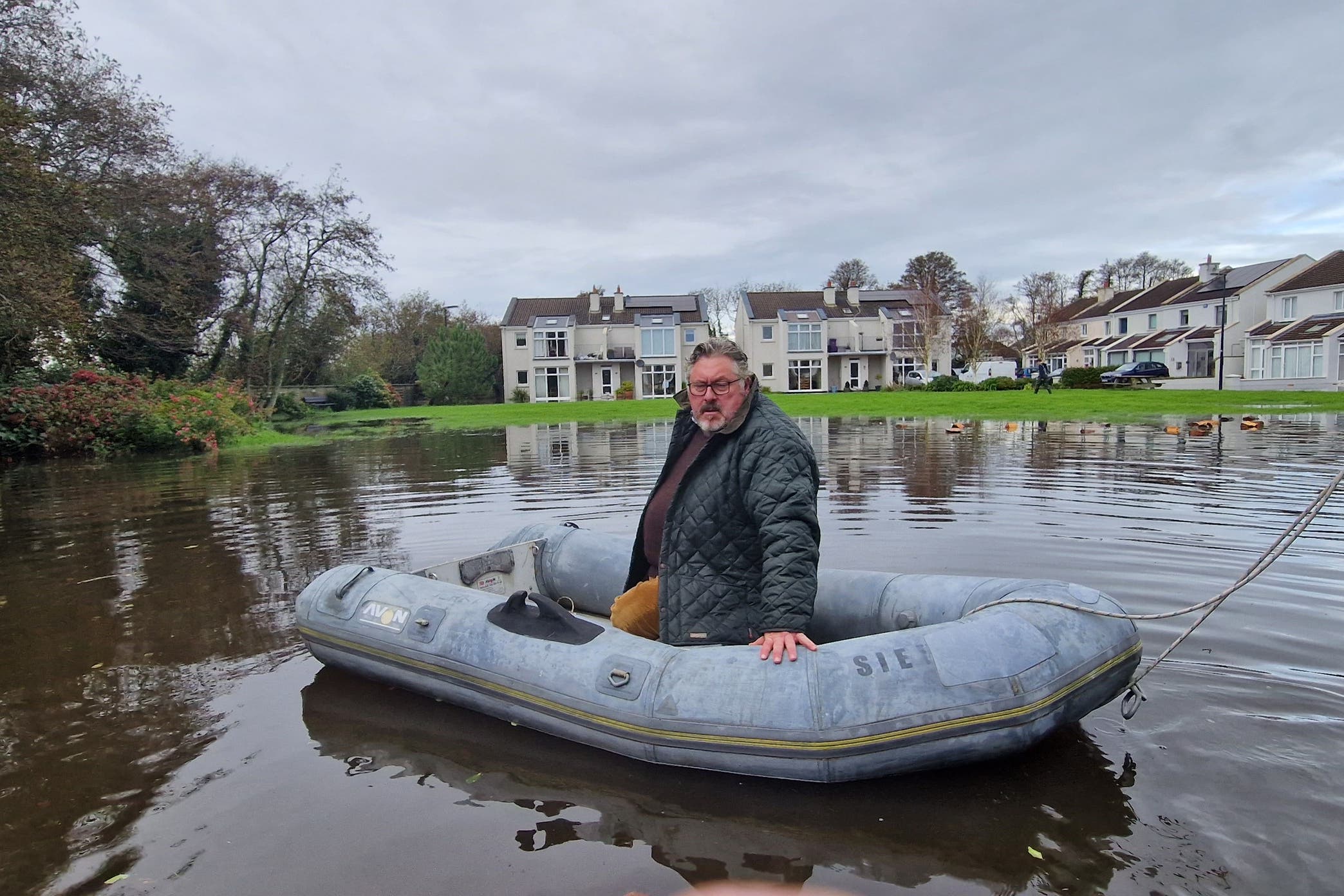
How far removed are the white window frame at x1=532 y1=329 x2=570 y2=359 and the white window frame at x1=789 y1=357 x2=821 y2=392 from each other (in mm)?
14413

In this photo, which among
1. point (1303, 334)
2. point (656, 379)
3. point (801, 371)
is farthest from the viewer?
point (801, 371)

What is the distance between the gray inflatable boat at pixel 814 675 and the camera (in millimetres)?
3414

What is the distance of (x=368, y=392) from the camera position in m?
45.2

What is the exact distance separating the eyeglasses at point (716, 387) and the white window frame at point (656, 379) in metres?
49.8

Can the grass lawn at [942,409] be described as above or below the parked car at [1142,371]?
below

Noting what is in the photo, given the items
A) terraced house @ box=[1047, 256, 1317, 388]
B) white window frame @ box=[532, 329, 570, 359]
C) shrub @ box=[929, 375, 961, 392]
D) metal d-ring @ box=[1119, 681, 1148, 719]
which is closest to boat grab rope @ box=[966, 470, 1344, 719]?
metal d-ring @ box=[1119, 681, 1148, 719]

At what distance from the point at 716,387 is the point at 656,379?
166 feet

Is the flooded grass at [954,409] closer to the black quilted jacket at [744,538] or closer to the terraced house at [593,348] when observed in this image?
the terraced house at [593,348]

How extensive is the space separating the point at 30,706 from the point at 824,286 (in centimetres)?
5846

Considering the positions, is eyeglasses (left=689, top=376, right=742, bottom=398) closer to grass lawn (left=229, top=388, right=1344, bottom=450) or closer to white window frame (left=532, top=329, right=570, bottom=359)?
grass lawn (left=229, top=388, right=1344, bottom=450)

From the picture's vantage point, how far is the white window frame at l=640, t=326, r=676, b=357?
53.7 m

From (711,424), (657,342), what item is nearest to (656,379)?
(657,342)

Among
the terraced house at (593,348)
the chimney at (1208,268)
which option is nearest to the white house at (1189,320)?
the chimney at (1208,268)

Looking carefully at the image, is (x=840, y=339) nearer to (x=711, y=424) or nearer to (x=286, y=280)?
(x=286, y=280)
